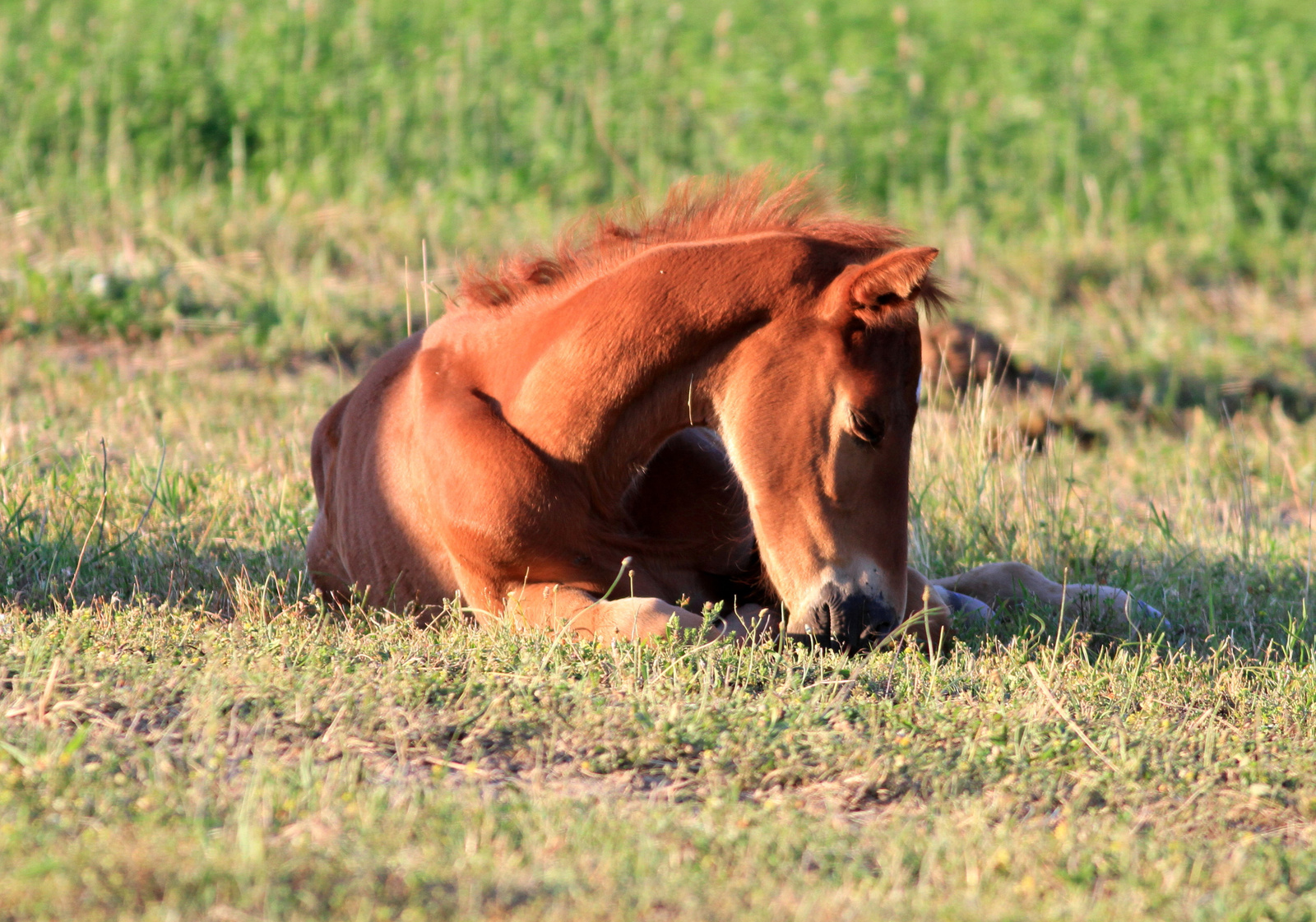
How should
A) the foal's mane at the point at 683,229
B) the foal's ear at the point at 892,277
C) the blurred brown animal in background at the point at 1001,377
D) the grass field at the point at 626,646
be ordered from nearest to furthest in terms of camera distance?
1. the grass field at the point at 626,646
2. the foal's ear at the point at 892,277
3. the foal's mane at the point at 683,229
4. the blurred brown animal in background at the point at 1001,377

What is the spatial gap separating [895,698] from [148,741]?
188 centimetres

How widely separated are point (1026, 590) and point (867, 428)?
4.82ft

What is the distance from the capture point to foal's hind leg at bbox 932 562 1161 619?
4.73 meters

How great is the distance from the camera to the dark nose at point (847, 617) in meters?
3.72

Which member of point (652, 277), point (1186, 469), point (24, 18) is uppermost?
point (24, 18)

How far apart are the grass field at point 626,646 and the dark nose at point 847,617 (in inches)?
2.6

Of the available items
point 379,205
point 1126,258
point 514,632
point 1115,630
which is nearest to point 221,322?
point 379,205

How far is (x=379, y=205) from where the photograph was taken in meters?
11.5

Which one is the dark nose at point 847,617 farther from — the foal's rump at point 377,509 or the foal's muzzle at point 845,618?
the foal's rump at point 377,509

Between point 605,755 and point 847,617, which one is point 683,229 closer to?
point 847,617

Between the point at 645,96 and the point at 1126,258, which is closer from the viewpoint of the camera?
the point at 1126,258

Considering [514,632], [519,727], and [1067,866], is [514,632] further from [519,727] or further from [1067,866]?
[1067,866]

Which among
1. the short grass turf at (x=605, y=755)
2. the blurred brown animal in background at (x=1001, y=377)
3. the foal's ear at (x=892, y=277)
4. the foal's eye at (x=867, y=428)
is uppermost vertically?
the foal's ear at (x=892, y=277)

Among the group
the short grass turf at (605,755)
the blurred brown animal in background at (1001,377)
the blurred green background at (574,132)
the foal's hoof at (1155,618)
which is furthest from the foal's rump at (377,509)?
the blurred green background at (574,132)
